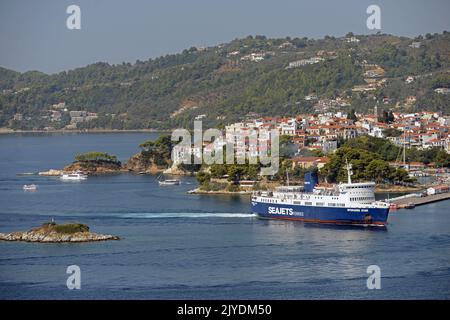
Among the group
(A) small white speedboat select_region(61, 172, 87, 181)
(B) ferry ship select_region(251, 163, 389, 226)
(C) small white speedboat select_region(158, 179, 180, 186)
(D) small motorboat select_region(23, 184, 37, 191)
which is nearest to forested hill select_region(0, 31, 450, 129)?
(A) small white speedboat select_region(61, 172, 87, 181)

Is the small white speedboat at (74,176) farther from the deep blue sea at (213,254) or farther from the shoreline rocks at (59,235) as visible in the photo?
the shoreline rocks at (59,235)

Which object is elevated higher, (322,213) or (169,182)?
(169,182)

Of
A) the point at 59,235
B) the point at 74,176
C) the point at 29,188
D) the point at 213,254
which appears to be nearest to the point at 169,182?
the point at 29,188

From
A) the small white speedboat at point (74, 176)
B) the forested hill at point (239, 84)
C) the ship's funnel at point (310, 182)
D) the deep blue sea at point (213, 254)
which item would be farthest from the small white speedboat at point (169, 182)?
the forested hill at point (239, 84)

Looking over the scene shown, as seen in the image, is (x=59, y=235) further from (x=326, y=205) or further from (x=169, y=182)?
(x=169, y=182)

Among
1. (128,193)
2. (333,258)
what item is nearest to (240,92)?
(128,193)
